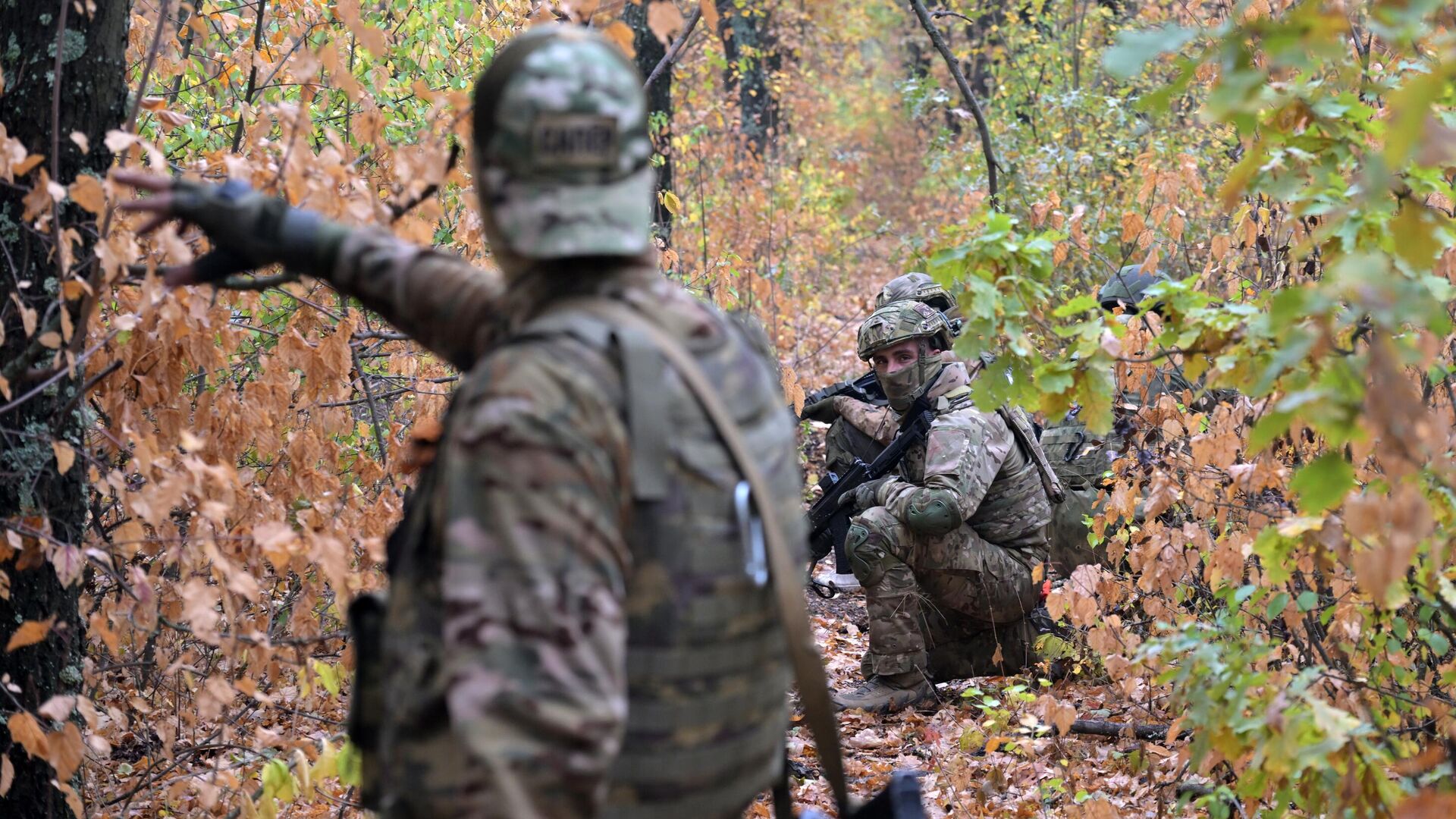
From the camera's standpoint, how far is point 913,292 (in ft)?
22.2

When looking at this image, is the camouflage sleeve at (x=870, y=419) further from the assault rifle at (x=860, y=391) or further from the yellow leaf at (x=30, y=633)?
the yellow leaf at (x=30, y=633)

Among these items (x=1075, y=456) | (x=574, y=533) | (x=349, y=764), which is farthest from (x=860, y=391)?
A: (x=574, y=533)

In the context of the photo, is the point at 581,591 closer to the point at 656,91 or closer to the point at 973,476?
the point at 973,476

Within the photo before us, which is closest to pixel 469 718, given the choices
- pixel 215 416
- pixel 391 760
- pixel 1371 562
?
pixel 391 760

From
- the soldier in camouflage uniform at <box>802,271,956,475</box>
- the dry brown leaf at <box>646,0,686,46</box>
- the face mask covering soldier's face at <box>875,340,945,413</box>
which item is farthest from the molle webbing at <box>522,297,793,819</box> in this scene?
→ the soldier in camouflage uniform at <box>802,271,956,475</box>

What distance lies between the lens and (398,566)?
1.74 metres

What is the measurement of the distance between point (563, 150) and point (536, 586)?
57cm

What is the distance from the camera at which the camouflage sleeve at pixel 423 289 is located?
1966mm

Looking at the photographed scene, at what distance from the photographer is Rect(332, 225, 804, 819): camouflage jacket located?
153 centimetres

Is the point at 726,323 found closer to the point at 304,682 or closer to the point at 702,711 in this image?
the point at 702,711

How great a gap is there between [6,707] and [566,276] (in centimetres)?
229

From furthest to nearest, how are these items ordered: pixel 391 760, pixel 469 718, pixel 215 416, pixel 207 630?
pixel 215 416, pixel 207 630, pixel 391 760, pixel 469 718

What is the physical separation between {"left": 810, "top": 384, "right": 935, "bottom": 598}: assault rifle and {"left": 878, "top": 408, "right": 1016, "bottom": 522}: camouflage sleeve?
9.1 inches

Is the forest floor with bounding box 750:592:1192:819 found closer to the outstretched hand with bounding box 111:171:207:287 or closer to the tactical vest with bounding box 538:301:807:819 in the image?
the tactical vest with bounding box 538:301:807:819
